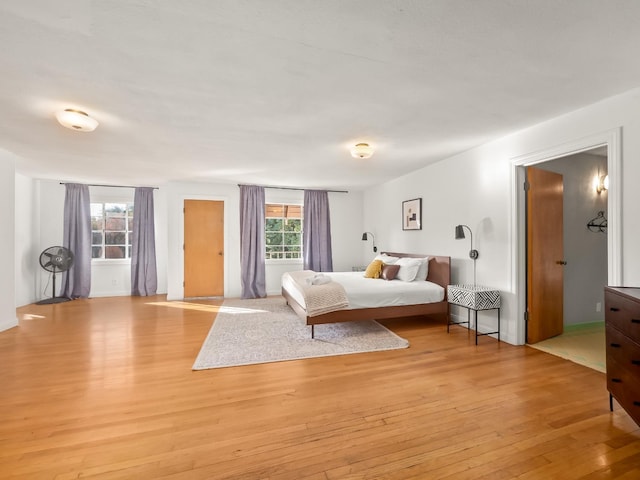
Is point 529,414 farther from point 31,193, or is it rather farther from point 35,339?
point 31,193

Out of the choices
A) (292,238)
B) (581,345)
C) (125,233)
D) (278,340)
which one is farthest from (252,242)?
(581,345)

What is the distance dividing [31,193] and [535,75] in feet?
25.9

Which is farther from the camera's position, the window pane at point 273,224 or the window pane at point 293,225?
the window pane at point 293,225

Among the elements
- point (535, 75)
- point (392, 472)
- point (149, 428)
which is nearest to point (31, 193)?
point (149, 428)

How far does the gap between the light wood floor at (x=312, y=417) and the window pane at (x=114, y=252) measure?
3308mm

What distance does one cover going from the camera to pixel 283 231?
650 centimetres

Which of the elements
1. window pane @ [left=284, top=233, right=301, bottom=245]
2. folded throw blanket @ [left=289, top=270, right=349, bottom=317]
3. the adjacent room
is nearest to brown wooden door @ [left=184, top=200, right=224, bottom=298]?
the adjacent room

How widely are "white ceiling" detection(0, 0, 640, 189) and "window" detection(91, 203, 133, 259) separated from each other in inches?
108

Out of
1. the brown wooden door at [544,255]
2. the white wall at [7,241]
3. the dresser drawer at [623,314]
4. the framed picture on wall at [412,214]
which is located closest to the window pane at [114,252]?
the white wall at [7,241]

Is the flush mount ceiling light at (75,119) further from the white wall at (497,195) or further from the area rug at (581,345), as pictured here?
the area rug at (581,345)

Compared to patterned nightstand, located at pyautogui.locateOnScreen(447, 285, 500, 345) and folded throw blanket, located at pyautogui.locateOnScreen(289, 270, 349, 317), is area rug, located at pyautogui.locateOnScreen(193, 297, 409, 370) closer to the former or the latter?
folded throw blanket, located at pyautogui.locateOnScreen(289, 270, 349, 317)

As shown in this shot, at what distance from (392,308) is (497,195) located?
1.89 metres

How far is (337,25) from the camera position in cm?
153

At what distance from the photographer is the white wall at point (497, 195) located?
2.23 m
